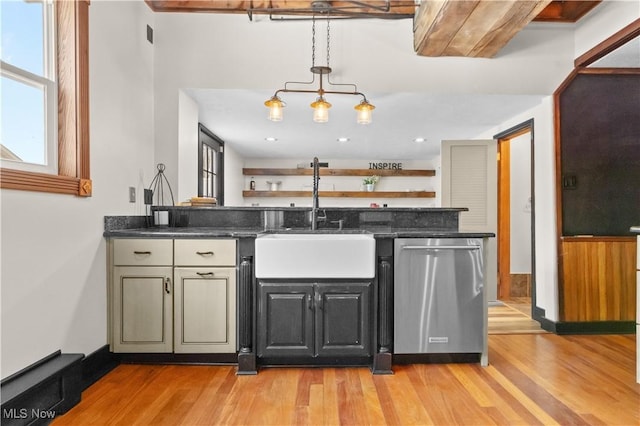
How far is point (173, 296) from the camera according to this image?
2.36 m

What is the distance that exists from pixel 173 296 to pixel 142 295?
20 cm

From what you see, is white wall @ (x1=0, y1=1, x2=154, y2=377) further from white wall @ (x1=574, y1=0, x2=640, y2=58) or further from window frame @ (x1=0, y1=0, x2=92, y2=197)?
white wall @ (x1=574, y1=0, x2=640, y2=58)

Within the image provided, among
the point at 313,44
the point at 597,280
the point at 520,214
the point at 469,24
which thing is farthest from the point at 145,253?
the point at 520,214

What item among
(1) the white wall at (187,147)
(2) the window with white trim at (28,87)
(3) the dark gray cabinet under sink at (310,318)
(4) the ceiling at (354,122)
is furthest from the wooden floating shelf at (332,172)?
(2) the window with white trim at (28,87)

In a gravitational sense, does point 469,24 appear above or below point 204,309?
above

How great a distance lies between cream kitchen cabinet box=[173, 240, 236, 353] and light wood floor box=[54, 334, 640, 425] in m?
0.17

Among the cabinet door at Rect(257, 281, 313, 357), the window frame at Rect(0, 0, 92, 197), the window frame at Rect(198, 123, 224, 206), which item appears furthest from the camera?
the window frame at Rect(198, 123, 224, 206)

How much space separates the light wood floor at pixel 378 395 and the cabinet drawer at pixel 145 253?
0.68 m

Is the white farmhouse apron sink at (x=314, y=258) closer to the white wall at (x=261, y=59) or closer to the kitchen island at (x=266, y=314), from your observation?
the kitchen island at (x=266, y=314)

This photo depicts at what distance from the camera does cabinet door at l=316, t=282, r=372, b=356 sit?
90.1 inches

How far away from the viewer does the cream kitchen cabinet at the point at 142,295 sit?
92.7 inches

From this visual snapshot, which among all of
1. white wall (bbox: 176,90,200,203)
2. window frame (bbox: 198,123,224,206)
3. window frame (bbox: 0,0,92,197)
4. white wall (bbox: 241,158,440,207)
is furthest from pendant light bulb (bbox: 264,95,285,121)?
white wall (bbox: 241,158,440,207)

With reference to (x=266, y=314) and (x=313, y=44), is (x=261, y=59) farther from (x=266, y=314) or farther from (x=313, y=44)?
(x=266, y=314)

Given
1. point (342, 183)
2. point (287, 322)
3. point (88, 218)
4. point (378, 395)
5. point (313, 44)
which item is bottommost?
point (378, 395)
